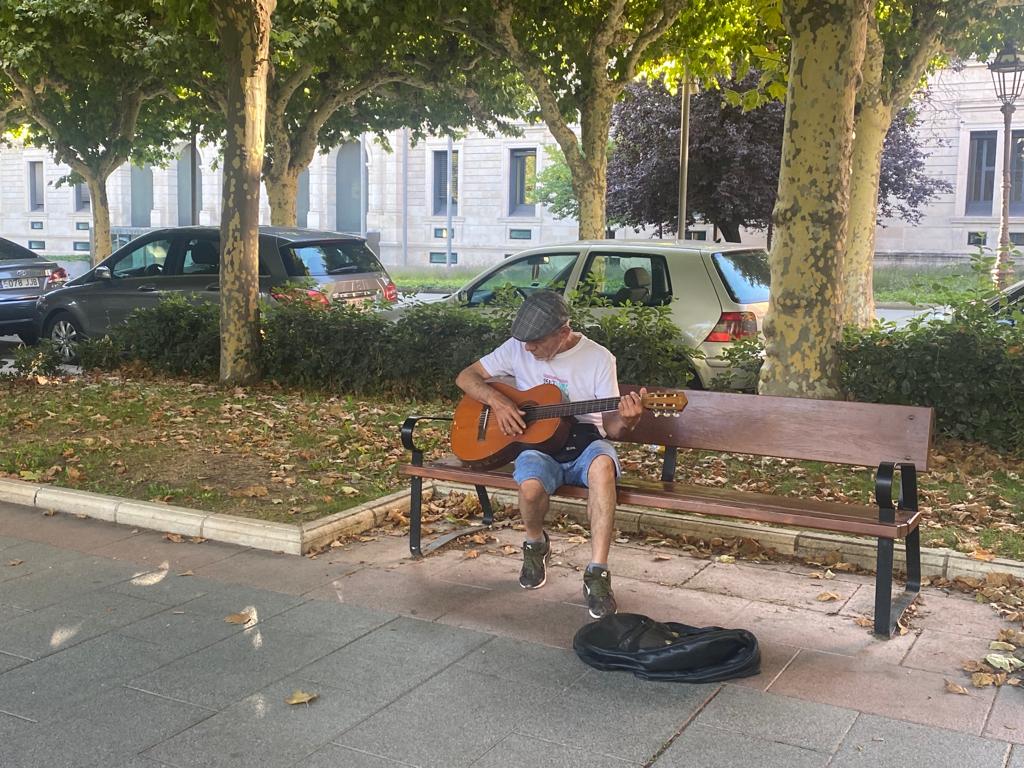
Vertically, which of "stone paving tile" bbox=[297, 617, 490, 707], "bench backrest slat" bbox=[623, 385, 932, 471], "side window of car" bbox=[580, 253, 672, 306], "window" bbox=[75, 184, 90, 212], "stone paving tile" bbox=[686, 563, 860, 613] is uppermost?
"window" bbox=[75, 184, 90, 212]

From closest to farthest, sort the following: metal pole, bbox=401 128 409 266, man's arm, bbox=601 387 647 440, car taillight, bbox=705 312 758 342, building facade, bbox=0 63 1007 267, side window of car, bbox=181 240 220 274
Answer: man's arm, bbox=601 387 647 440, car taillight, bbox=705 312 758 342, side window of car, bbox=181 240 220 274, building facade, bbox=0 63 1007 267, metal pole, bbox=401 128 409 266

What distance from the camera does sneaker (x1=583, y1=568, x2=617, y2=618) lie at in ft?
16.0

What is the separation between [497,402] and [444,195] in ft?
135

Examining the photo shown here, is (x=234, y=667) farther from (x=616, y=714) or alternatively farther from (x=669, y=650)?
(x=669, y=650)

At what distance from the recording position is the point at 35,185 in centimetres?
5631

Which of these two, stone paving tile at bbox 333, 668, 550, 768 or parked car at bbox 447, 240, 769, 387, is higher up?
parked car at bbox 447, 240, 769, 387

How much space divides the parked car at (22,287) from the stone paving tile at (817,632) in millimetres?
13843

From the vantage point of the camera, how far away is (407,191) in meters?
45.2

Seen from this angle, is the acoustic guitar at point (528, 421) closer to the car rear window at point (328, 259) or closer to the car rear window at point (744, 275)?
the car rear window at point (744, 275)

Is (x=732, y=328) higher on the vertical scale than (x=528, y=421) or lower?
higher

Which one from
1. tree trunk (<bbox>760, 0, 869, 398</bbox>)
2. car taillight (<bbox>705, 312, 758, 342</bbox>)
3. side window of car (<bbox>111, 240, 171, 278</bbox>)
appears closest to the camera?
tree trunk (<bbox>760, 0, 869, 398</bbox>)

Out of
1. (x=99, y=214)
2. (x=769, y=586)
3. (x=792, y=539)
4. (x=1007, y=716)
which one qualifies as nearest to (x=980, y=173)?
(x=99, y=214)

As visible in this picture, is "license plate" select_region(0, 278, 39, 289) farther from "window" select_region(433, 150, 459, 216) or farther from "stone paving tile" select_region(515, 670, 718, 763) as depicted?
"window" select_region(433, 150, 459, 216)

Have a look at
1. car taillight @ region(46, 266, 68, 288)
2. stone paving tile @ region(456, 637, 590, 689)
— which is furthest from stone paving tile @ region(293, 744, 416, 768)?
car taillight @ region(46, 266, 68, 288)
